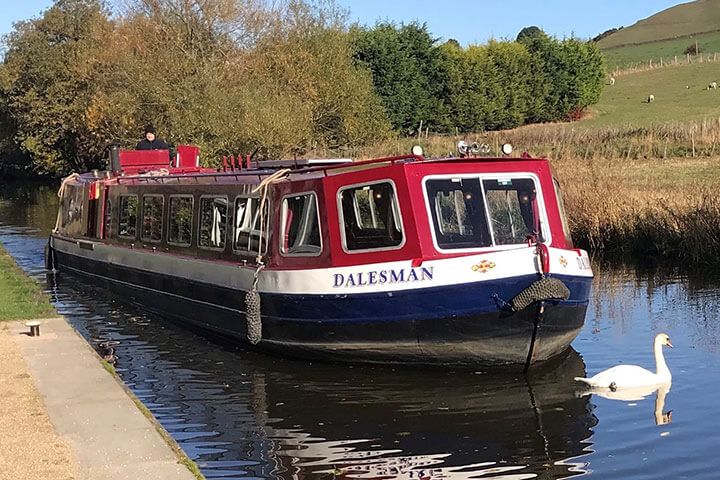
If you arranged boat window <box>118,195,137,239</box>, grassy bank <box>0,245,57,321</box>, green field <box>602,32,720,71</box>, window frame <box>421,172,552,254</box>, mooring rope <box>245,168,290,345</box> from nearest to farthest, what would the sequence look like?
1. window frame <box>421,172,552,254</box>
2. mooring rope <box>245,168,290,345</box>
3. grassy bank <box>0,245,57,321</box>
4. boat window <box>118,195,137,239</box>
5. green field <box>602,32,720,71</box>

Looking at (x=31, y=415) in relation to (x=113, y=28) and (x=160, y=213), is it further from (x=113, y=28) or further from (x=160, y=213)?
(x=113, y=28)

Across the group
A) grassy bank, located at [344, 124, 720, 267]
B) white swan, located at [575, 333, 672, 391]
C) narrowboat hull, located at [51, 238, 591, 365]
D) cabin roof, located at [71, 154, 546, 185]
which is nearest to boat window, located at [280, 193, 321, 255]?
cabin roof, located at [71, 154, 546, 185]

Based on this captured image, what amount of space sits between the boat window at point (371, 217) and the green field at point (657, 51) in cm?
7431

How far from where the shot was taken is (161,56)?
118ft

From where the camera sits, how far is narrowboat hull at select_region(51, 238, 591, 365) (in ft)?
34.9

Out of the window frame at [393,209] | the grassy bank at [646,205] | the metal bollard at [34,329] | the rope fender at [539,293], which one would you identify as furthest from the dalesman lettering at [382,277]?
the grassy bank at [646,205]

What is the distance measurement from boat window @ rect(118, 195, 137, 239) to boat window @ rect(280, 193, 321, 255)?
562 centimetres

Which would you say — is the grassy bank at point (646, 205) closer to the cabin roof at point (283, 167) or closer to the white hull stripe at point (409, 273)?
the cabin roof at point (283, 167)

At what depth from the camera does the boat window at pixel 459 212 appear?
11047mm

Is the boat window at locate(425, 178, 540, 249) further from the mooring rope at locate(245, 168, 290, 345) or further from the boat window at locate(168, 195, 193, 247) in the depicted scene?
the boat window at locate(168, 195, 193, 247)

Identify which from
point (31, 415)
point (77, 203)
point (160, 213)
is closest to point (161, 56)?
point (77, 203)

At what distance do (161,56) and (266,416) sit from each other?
2803 centimetres

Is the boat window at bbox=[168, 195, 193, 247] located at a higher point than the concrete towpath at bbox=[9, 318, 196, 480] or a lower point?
higher

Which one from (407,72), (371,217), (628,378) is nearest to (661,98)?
(407,72)
